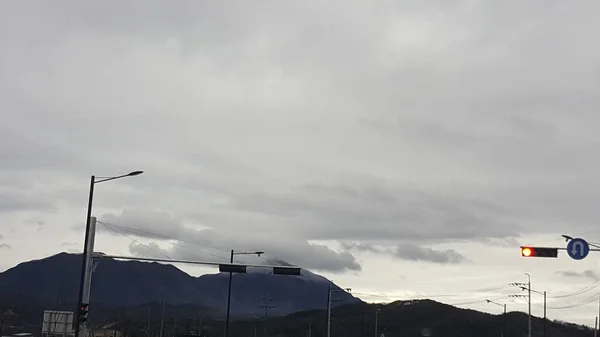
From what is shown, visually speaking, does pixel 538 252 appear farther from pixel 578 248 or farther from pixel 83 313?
pixel 83 313

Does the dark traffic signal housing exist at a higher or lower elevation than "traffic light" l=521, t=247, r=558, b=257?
lower

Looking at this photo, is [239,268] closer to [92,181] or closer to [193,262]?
[193,262]

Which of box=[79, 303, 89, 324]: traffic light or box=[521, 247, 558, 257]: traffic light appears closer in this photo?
box=[521, 247, 558, 257]: traffic light

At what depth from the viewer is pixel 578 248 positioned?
138ft

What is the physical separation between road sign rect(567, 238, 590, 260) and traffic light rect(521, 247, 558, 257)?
831 millimetres

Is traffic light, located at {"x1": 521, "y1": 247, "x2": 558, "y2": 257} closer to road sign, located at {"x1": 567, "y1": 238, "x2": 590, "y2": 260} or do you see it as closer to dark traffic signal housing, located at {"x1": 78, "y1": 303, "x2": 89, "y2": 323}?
road sign, located at {"x1": 567, "y1": 238, "x2": 590, "y2": 260}

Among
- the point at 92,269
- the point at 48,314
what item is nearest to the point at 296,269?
the point at 92,269

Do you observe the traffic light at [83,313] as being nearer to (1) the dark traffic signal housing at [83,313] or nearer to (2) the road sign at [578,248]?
(1) the dark traffic signal housing at [83,313]

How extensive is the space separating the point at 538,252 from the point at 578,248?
2.22 m

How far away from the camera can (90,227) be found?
47156 mm

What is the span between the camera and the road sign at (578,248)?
41594mm

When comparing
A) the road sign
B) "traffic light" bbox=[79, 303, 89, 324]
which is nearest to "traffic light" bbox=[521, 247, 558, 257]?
the road sign

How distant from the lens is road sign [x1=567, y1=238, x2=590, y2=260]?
4159 cm

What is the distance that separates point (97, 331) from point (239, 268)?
512 feet
